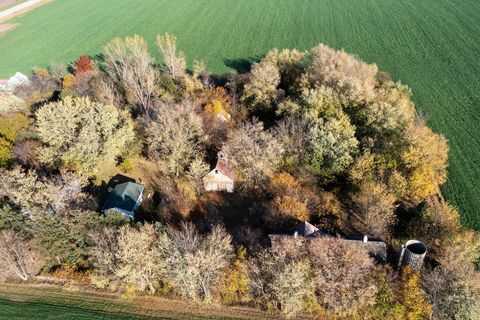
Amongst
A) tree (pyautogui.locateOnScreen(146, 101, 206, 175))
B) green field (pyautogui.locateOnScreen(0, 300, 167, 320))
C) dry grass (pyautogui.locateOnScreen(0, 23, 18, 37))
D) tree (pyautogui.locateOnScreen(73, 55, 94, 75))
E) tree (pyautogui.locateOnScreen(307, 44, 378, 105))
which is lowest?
dry grass (pyautogui.locateOnScreen(0, 23, 18, 37))

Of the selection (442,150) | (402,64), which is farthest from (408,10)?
(442,150)

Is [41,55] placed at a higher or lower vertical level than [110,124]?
lower

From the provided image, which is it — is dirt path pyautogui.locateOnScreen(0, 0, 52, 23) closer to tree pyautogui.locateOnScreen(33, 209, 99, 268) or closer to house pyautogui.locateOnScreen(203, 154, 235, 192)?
house pyautogui.locateOnScreen(203, 154, 235, 192)

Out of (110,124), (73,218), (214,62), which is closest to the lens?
(73,218)

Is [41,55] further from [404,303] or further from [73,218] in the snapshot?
[404,303]

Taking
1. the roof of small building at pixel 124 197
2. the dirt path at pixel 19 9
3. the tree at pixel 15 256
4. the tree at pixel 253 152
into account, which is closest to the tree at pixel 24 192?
the tree at pixel 15 256

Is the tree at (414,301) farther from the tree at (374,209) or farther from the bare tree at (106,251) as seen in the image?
the bare tree at (106,251)

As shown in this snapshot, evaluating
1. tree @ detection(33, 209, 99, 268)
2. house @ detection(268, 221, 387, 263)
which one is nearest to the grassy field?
tree @ detection(33, 209, 99, 268)
